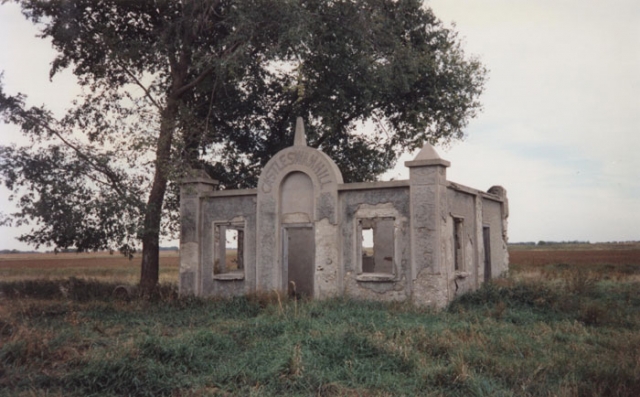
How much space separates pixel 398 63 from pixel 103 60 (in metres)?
10.2

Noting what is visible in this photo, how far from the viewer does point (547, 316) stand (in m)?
13.2

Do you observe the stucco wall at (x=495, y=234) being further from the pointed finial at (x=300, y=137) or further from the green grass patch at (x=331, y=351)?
the pointed finial at (x=300, y=137)

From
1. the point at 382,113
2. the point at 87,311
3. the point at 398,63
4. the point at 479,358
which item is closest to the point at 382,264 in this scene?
the point at 382,113

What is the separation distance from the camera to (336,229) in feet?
50.4

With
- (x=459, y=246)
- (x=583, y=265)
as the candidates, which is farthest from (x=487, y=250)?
(x=583, y=265)

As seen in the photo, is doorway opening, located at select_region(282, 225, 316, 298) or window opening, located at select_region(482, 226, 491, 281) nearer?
window opening, located at select_region(482, 226, 491, 281)

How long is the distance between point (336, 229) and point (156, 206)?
20.8ft

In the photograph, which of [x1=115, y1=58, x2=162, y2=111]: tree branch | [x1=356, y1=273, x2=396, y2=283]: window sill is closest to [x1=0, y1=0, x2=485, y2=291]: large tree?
[x1=115, y1=58, x2=162, y2=111]: tree branch

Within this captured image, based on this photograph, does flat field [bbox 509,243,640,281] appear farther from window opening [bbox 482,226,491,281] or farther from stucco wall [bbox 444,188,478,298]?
stucco wall [bbox 444,188,478,298]

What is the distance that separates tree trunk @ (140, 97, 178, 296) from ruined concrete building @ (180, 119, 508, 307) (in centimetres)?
94

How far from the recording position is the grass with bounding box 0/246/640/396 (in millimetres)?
7520

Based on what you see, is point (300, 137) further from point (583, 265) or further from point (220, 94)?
point (583, 265)

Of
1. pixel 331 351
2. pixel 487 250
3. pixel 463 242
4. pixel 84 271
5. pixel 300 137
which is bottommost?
pixel 331 351

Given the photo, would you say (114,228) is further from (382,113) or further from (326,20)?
(382,113)
